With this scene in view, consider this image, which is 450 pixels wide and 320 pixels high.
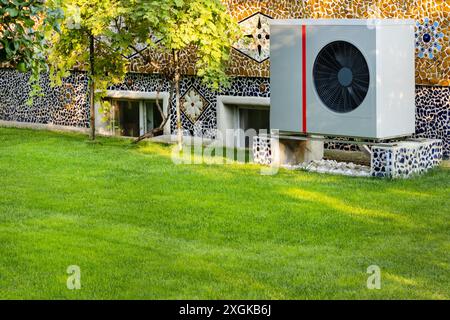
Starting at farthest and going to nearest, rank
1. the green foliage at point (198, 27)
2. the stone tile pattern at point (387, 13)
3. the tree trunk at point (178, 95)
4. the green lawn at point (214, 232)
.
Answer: the tree trunk at point (178, 95) → the green foliage at point (198, 27) → the stone tile pattern at point (387, 13) → the green lawn at point (214, 232)

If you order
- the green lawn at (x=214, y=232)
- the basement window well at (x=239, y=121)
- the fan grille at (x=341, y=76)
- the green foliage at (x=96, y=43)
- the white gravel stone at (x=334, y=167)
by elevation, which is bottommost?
the green lawn at (x=214, y=232)

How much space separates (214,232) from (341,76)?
142 inches

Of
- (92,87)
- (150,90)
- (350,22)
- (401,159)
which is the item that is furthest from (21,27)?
(150,90)

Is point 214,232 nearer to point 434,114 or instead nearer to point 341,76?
point 341,76

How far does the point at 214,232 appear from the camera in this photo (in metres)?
9.30

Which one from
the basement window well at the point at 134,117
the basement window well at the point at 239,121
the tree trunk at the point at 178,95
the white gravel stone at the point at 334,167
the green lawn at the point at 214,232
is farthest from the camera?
the basement window well at the point at 134,117

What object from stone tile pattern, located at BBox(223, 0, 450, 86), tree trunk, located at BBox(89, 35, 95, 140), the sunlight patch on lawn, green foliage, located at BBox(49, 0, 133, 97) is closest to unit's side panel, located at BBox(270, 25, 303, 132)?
stone tile pattern, located at BBox(223, 0, 450, 86)

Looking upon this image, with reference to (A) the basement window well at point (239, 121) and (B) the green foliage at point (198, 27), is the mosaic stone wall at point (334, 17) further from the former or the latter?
(A) the basement window well at point (239, 121)

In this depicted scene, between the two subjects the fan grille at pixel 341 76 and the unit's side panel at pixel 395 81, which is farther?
the fan grille at pixel 341 76

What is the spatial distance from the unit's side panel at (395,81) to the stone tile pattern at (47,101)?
21.2 ft

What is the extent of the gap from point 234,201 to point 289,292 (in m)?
3.36

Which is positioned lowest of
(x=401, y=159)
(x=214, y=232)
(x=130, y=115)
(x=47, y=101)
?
(x=214, y=232)

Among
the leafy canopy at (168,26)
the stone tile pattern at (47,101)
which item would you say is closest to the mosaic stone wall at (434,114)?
the leafy canopy at (168,26)

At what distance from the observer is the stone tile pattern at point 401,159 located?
11750mm
